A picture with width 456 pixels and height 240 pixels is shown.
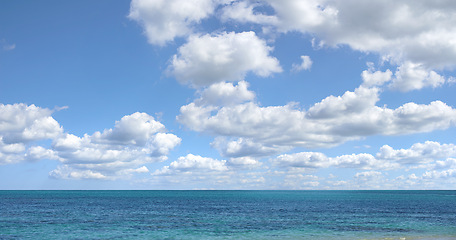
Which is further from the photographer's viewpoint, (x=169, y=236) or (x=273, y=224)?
(x=273, y=224)

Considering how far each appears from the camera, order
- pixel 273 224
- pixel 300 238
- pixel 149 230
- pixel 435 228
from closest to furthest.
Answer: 1. pixel 300 238
2. pixel 149 230
3. pixel 435 228
4. pixel 273 224

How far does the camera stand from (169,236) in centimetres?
4791

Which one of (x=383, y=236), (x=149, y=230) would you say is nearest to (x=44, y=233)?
(x=149, y=230)

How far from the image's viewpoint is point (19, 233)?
5056 centimetres

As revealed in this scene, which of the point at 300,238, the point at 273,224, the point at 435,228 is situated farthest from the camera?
the point at 273,224

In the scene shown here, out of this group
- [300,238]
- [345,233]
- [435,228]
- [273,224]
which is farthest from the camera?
[273,224]

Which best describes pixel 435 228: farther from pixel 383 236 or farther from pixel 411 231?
pixel 383 236

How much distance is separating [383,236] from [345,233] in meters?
4.98

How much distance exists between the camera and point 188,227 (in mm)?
56938

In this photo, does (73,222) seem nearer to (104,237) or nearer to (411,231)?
(104,237)

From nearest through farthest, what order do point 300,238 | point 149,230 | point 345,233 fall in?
point 300,238, point 345,233, point 149,230

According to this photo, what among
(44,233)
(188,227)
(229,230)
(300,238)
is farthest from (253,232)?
(44,233)

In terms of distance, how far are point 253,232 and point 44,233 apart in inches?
1129

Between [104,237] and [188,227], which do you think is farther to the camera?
[188,227]
